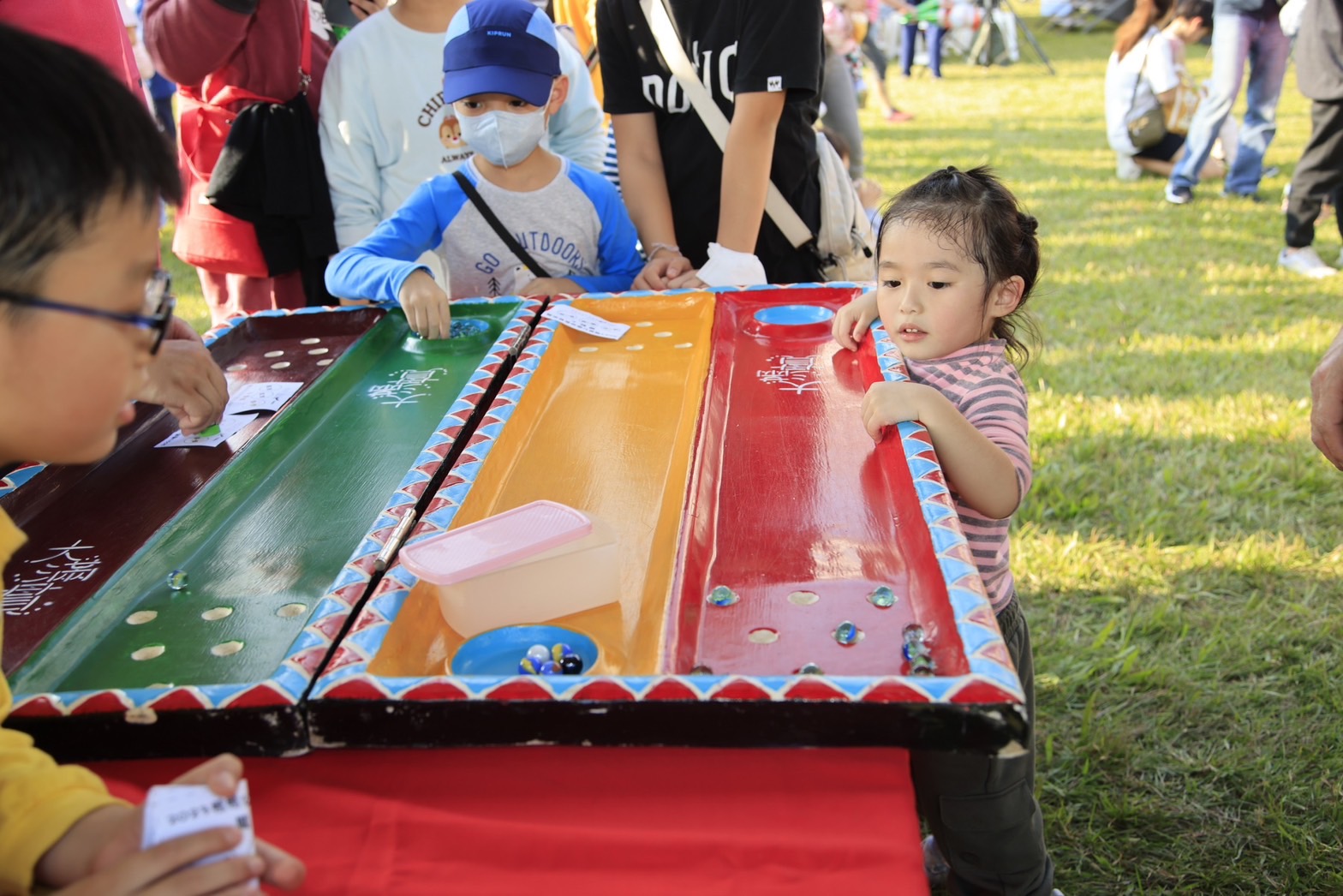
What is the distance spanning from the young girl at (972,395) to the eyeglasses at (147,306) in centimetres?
85

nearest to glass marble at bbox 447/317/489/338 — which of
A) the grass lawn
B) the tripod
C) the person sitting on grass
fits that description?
the grass lawn

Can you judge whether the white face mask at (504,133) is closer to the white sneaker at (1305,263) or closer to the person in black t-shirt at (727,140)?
the person in black t-shirt at (727,140)

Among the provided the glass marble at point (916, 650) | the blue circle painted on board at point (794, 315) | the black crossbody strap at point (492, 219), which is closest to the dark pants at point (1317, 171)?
the blue circle painted on board at point (794, 315)

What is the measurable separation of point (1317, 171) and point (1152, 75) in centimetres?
241

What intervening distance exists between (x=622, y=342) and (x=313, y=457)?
62 centimetres

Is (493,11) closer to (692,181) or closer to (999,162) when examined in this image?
(692,181)

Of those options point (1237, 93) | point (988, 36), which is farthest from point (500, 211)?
point (988, 36)

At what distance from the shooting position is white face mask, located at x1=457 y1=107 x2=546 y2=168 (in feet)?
7.05

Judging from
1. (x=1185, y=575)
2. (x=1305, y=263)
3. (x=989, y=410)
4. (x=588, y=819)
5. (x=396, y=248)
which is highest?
(x=396, y=248)

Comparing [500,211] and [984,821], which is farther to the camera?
[500,211]

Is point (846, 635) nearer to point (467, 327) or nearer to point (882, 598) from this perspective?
point (882, 598)

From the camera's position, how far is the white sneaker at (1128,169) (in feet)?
22.9

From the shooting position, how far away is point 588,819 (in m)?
0.90

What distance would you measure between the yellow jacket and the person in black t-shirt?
1.62 metres
